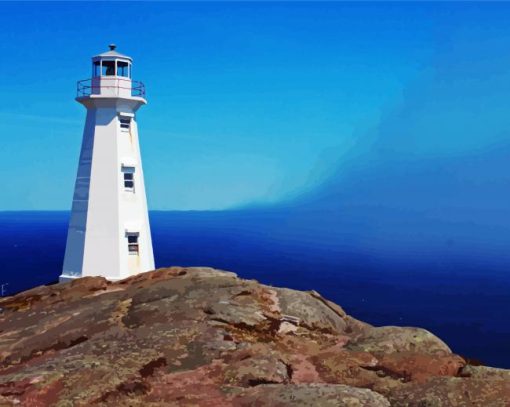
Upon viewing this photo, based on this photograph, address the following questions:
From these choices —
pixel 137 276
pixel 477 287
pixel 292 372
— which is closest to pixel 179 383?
pixel 292 372

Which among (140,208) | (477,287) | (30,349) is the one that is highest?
(140,208)

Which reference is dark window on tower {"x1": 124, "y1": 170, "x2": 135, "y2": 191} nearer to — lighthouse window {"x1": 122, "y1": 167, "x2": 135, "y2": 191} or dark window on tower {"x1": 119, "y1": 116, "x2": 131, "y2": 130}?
lighthouse window {"x1": 122, "y1": 167, "x2": 135, "y2": 191}

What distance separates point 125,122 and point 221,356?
73.8ft

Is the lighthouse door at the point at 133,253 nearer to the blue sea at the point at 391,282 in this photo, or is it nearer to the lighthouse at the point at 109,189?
the lighthouse at the point at 109,189

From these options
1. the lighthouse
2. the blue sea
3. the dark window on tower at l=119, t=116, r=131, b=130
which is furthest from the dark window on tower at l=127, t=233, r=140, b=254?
the blue sea

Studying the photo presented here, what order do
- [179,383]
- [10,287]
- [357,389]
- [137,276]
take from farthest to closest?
[10,287] → [137,276] → [179,383] → [357,389]

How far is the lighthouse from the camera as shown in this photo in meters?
37.4

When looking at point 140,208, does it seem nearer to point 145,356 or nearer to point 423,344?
point 145,356

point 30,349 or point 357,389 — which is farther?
point 30,349

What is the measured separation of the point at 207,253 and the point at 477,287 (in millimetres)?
88024

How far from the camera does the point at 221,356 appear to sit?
20516 mm

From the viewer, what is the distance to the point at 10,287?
378ft

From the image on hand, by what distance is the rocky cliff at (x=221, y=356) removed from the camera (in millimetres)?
17531

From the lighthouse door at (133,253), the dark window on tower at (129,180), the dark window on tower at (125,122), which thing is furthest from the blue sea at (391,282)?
Answer: the dark window on tower at (125,122)
